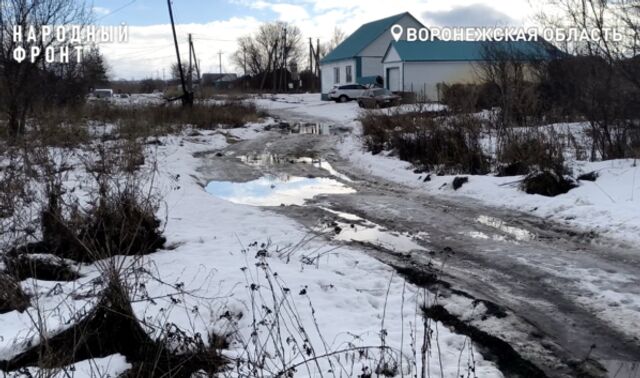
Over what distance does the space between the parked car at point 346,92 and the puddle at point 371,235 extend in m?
37.2

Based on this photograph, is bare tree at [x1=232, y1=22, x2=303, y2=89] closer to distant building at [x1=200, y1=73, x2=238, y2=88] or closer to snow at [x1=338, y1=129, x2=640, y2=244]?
distant building at [x1=200, y1=73, x2=238, y2=88]

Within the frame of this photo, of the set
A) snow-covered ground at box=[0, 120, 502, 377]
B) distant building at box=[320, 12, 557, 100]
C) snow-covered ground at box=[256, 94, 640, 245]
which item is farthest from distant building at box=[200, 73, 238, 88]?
snow-covered ground at box=[0, 120, 502, 377]

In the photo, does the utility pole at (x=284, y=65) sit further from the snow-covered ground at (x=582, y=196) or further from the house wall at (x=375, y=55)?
the snow-covered ground at (x=582, y=196)

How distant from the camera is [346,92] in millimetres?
45969

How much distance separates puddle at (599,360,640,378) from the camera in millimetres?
4012

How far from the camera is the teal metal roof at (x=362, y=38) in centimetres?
4812

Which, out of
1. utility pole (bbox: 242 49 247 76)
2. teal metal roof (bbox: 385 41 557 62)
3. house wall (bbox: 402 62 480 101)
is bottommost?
house wall (bbox: 402 62 480 101)

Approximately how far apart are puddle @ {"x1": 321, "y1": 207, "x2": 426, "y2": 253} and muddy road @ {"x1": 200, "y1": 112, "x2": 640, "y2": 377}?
0.02 m

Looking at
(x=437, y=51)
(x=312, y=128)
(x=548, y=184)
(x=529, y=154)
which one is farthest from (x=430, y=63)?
(x=548, y=184)

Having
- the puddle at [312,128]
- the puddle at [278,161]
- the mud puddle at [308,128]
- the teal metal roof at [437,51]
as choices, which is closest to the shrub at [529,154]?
the puddle at [278,161]

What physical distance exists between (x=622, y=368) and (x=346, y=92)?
42.8 meters

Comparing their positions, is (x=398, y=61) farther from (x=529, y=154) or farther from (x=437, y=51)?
(x=529, y=154)

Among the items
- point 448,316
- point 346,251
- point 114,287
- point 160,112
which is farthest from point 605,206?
point 160,112

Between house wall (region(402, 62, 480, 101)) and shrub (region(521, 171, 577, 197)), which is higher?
house wall (region(402, 62, 480, 101))
